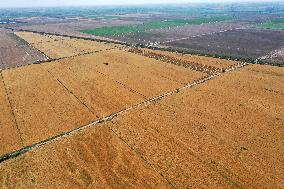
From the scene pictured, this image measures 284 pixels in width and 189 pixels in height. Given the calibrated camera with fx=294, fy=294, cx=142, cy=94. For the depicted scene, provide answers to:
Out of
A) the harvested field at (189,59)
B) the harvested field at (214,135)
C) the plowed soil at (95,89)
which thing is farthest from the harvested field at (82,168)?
the harvested field at (189,59)

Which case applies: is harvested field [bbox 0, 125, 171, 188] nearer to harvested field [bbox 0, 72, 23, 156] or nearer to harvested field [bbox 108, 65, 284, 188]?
harvested field [bbox 108, 65, 284, 188]

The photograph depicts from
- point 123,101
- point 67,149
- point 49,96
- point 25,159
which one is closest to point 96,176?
point 67,149

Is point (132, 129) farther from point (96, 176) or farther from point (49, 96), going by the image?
point (49, 96)

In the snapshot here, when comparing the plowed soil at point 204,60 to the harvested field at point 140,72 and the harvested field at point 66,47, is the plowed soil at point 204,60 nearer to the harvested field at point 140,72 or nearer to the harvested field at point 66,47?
the harvested field at point 140,72

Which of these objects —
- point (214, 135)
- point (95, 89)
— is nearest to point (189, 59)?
point (95, 89)

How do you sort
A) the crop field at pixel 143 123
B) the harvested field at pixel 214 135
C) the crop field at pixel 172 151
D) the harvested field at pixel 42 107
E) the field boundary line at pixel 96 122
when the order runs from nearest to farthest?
the crop field at pixel 172 151
the harvested field at pixel 214 135
the crop field at pixel 143 123
the field boundary line at pixel 96 122
the harvested field at pixel 42 107
